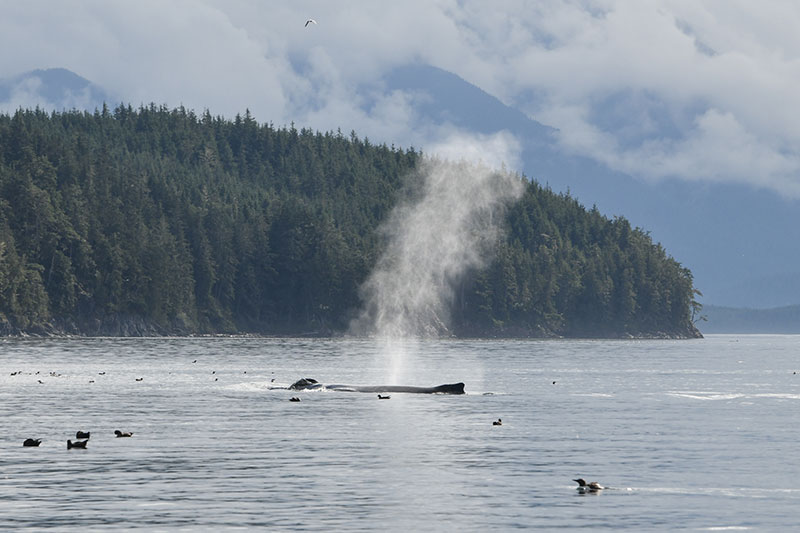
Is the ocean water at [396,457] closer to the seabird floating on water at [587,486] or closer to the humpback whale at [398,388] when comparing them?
the seabird floating on water at [587,486]

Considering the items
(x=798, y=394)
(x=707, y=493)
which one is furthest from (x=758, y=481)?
(x=798, y=394)

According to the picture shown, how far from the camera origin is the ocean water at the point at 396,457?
42250mm

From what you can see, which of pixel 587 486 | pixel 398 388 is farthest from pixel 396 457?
pixel 398 388

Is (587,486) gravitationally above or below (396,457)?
above

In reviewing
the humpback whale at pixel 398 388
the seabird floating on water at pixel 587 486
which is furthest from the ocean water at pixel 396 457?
the humpback whale at pixel 398 388

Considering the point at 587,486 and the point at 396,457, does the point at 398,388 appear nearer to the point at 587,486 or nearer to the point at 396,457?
the point at 396,457

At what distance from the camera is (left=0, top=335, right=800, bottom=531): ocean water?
4225 cm

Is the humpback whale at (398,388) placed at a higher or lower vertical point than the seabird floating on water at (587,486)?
higher

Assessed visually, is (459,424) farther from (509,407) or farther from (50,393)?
(50,393)

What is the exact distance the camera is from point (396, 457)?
5691cm

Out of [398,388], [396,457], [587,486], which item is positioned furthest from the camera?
[398,388]

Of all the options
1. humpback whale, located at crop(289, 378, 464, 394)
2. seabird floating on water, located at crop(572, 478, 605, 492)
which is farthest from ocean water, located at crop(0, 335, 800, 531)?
humpback whale, located at crop(289, 378, 464, 394)

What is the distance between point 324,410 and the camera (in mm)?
80875

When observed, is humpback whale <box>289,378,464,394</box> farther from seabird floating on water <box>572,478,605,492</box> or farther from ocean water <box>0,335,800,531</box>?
seabird floating on water <box>572,478,605,492</box>
